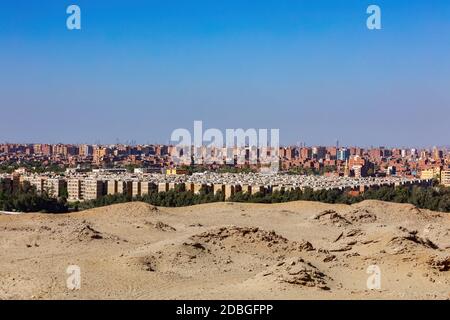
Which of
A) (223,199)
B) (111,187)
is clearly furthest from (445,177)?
(223,199)

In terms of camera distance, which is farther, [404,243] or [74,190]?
[74,190]

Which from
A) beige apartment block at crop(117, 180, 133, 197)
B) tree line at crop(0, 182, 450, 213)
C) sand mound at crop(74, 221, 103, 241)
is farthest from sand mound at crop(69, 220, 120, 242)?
beige apartment block at crop(117, 180, 133, 197)

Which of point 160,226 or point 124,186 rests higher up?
point 160,226

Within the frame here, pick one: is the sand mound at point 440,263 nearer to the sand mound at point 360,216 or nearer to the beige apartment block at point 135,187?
the sand mound at point 360,216

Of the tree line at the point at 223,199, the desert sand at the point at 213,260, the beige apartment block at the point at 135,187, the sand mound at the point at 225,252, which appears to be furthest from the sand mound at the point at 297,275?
the beige apartment block at the point at 135,187

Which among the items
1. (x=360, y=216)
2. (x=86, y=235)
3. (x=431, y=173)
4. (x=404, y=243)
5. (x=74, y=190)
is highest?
(x=404, y=243)

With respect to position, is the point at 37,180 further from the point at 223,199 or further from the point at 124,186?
the point at 223,199
